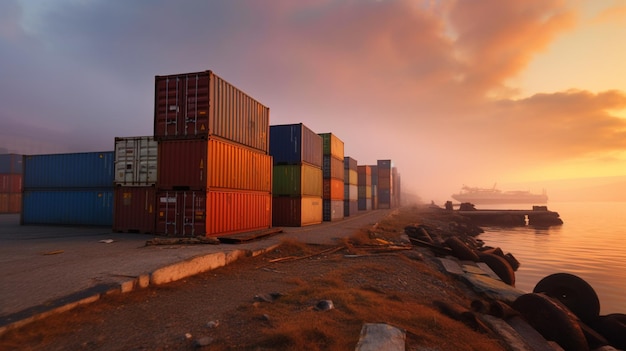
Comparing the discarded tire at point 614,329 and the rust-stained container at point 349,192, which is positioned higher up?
the rust-stained container at point 349,192

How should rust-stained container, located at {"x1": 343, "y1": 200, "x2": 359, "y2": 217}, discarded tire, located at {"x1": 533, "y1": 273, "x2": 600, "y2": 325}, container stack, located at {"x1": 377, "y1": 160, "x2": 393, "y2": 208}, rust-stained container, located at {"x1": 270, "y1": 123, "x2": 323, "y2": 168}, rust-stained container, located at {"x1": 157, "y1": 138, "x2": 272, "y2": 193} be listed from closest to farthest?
discarded tire, located at {"x1": 533, "y1": 273, "x2": 600, "y2": 325} → rust-stained container, located at {"x1": 157, "y1": 138, "x2": 272, "y2": 193} → rust-stained container, located at {"x1": 270, "y1": 123, "x2": 323, "y2": 168} → rust-stained container, located at {"x1": 343, "y1": 200, "x2": 359, "y2": 217} → container stack, located at {"x1": 377, "y1": 160, "x2": 393, "y2": 208}

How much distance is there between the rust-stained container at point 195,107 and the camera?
52.6 ft

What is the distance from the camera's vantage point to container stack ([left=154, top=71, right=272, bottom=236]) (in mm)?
15789

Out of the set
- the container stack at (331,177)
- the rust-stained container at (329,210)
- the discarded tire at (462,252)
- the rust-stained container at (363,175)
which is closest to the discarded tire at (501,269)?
the discarded tire at (462,252)

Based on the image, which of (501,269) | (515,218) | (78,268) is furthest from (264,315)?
(515,218)

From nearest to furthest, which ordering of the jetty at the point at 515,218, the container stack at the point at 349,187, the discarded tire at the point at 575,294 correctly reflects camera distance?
the discarded tire at the point at 575,294
the container stack at the point at 349,187
the jetty at the point at 515,218

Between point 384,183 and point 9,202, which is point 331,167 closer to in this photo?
point 9,202

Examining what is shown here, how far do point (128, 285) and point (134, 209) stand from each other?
11.5m

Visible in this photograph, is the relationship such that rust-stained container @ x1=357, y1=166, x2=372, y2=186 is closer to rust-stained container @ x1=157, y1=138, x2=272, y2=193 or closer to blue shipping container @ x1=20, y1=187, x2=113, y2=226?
rust-stained container @ x1=157, y1=138, x2=272, y2=193

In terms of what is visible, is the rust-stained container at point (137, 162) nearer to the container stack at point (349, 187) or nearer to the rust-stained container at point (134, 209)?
the rust-stained container at point (134, 209)

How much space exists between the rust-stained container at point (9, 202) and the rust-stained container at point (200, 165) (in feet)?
127

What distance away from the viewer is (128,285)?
7379 millimetres

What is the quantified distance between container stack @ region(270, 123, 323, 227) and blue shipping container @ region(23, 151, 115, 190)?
11.7 meters

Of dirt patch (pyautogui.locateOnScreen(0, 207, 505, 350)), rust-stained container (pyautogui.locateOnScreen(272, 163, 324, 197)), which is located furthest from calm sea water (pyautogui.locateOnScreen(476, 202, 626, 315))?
rust-stained container (pyautogui.locateOnScreen(272, 163, 324, 197))
